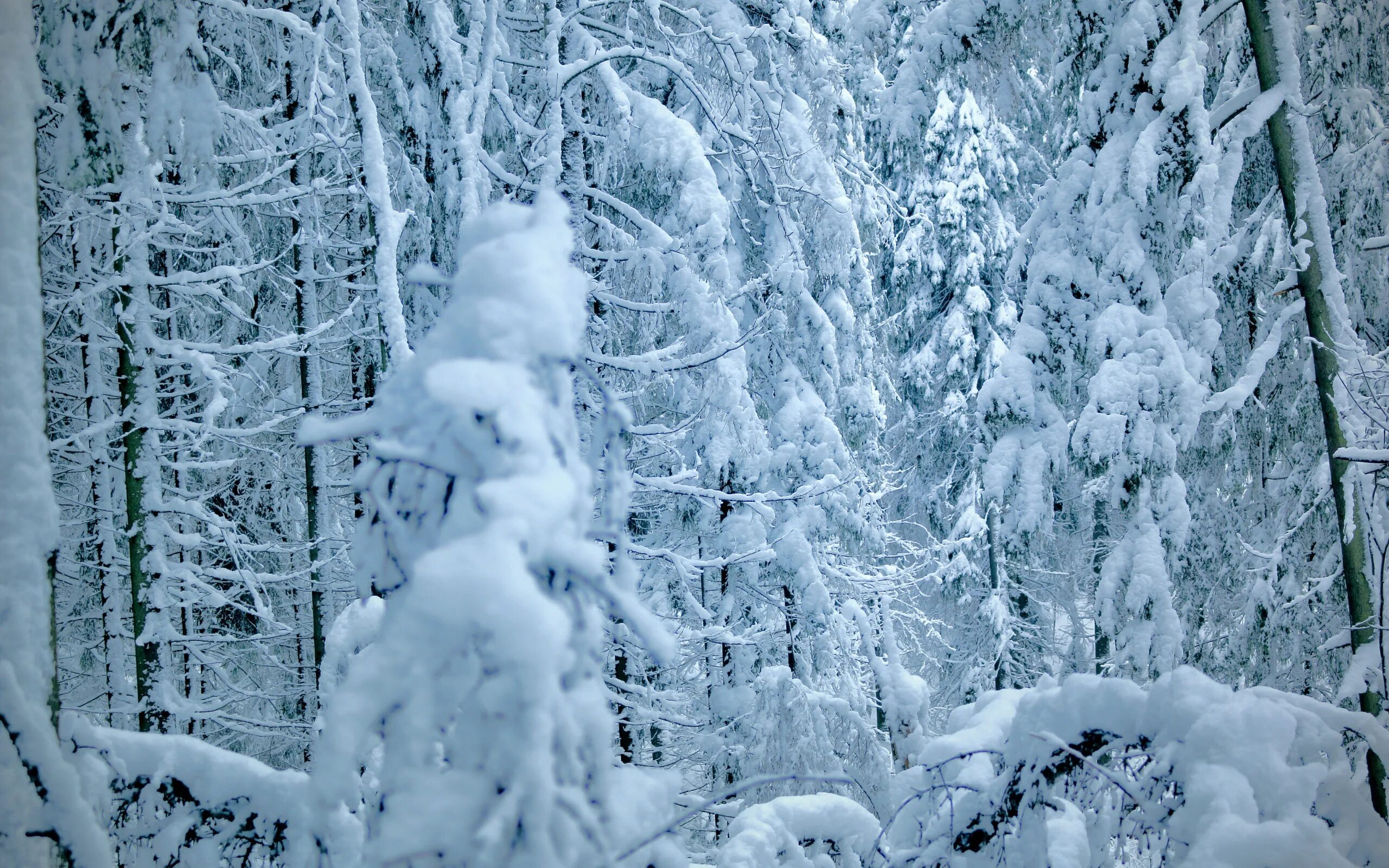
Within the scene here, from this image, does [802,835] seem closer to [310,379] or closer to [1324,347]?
[1324,347]

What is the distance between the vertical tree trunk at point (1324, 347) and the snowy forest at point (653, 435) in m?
0.04

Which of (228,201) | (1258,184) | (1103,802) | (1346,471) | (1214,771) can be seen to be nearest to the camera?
(1214,771)

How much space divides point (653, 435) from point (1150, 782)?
4327 mm

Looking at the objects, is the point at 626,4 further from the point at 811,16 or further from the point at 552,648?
the point at 552,648

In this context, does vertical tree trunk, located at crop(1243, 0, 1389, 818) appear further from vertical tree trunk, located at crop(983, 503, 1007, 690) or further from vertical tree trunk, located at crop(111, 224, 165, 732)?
vertical tree trunk, located at crop(111, 224, 165, 732)

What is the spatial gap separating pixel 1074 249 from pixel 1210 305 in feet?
4.72

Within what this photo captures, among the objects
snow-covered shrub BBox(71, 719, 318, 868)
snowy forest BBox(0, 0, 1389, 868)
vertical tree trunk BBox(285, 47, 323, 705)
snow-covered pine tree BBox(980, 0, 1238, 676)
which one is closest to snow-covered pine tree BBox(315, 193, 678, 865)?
snowy forest BBox(0, 0, 1389, 868)

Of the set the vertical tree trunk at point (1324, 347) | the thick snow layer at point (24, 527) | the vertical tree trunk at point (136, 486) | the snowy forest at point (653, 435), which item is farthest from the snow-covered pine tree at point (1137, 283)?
the vertical tree trunk at point (136, 486)

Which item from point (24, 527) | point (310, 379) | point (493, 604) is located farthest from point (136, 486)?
point (493, 604)

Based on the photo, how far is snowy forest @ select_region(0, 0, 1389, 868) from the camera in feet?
4.43

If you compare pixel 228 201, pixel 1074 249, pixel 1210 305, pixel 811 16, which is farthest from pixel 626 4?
pixel 1210 305

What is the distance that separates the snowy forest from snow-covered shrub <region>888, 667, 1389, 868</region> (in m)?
0.01

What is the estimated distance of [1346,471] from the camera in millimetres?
5465

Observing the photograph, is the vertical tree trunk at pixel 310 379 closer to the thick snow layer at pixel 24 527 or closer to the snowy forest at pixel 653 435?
the snowy forest at pixel 653 435
